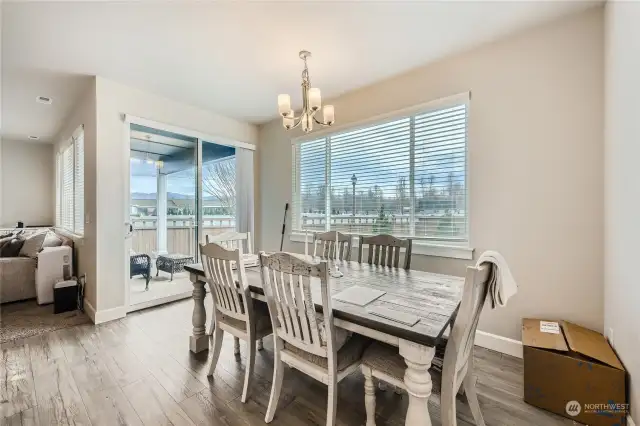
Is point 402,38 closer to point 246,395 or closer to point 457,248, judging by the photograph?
point 457,248

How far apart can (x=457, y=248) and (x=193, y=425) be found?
8.11ft

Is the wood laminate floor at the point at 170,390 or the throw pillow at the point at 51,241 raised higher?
the throw pillow at the point at 51,241

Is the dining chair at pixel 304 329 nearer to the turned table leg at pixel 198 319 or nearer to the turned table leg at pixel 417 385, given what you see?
the turned table leg at pixel 417 385

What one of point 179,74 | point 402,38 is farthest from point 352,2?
point 179,74

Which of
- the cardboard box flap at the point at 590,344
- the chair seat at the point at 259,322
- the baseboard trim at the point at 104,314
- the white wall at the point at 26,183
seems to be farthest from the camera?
the white wall at the point at 26,183

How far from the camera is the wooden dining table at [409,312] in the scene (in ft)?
3.99

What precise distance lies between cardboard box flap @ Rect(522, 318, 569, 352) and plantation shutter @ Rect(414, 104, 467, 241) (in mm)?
870

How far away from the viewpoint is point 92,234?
3201mm

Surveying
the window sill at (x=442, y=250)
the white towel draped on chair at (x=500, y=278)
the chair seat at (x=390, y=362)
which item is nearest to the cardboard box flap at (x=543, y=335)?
the window sill at (x=442, y=250)

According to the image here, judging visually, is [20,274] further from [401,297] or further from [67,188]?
[401,297]

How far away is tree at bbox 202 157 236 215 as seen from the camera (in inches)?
169

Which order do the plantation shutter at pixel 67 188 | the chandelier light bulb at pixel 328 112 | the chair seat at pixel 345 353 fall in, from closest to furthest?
the chair seat at pixel 345 353
the chandelier light bulb at pixel 328 112
the plantation shutter at pixel 67 188

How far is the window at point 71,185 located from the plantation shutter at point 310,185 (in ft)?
9.95

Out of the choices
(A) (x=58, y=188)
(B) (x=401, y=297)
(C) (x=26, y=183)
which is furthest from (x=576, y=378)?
(C) (x=26, y=183)
